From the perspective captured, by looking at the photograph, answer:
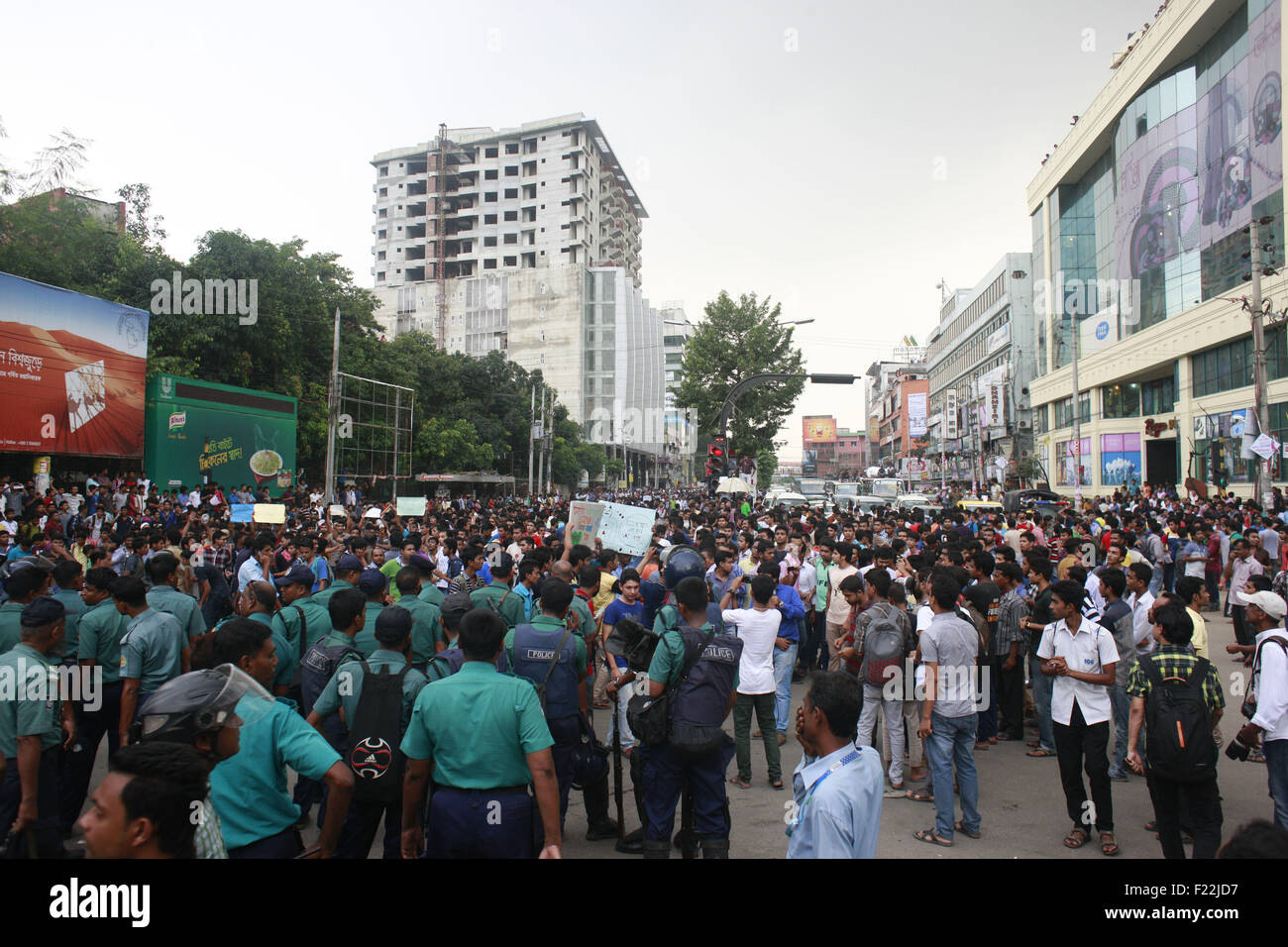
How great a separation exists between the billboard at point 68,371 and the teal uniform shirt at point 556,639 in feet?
73.4

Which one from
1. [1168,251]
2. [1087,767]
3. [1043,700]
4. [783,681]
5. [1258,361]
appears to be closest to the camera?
[1087,767]

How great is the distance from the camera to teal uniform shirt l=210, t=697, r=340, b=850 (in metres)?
2.94

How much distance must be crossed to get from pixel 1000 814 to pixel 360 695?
4.88 meters

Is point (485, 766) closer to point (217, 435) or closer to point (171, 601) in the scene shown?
point (171, 601)

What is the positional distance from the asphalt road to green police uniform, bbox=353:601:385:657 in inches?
55.6

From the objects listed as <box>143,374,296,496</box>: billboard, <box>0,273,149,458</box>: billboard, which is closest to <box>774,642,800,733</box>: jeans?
<box>0,273,149,458</box>: billboard

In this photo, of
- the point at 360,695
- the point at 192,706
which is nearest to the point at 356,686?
the point at 360,695

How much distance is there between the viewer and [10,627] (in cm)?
473

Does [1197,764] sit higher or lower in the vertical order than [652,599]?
lower

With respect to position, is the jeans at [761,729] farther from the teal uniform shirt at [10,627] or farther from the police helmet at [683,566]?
the teal uniform shirt at [10,627]
